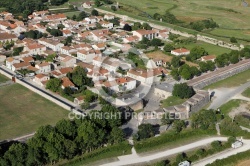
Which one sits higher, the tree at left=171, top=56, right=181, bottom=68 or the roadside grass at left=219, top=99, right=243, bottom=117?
the tree at left=171, top=56, right=181, bottom=68

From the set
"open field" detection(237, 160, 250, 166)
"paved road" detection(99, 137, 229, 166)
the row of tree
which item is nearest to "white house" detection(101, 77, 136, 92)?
the row of tree

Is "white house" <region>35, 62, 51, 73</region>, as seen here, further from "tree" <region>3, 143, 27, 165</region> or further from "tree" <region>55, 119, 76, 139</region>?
"tree" <region>3, 143, 27, 165</region>

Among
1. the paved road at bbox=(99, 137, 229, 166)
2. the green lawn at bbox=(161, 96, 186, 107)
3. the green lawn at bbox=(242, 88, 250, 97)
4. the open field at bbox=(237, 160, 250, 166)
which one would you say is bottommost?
the green lawn at bbox=(161, 96, 186, 107)

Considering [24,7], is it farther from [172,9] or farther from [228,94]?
[228,94]

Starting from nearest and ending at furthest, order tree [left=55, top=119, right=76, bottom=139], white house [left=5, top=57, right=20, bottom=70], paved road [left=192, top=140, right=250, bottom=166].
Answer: paved road [left=192, top=140, right=250, bottom=166], tree [left=55, top=119, right=76, bottom=139], white house [left=5, top=57, right=20, bottom=70]

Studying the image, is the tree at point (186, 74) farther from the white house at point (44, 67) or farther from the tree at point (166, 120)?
the white house at point (44, 67)

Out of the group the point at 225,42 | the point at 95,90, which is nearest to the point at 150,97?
the point at 95,90

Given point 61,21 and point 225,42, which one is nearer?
point 225,42
